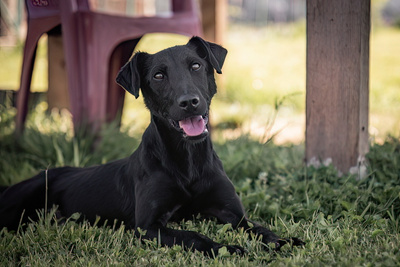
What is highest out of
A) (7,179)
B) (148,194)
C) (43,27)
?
(43,27)

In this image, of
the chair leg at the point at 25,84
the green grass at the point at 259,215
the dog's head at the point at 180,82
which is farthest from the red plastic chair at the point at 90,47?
the dog's head at the point at 180,82

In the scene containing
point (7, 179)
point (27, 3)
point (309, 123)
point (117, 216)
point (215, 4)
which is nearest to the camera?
point (117, 216)

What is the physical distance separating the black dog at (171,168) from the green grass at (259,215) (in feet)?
0.32

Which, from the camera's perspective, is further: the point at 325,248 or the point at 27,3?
the point at 27,3

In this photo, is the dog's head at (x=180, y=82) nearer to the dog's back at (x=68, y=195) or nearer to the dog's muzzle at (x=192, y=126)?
the dog's muzzle at (x=192, y=126)

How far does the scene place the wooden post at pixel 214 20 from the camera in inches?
278

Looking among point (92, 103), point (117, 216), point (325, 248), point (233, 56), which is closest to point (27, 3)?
point (92, 103)

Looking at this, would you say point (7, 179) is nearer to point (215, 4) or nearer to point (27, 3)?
point (27, 3)

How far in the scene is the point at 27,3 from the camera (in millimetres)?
4133

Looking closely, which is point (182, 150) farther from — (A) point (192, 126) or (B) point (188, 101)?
(B) point (188, 101)

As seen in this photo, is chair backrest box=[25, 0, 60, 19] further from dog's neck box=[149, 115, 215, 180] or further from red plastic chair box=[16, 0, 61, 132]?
dog's neck box=[149, 115, 215, 180]

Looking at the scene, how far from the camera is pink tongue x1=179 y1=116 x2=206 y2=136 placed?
8.78ft

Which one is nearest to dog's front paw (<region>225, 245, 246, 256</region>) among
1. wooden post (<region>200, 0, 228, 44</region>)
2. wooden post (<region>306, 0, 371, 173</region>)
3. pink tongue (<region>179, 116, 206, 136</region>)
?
pink tongue (<region>179, 116, 206, 136</region>)

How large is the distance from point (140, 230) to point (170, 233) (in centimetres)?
16
